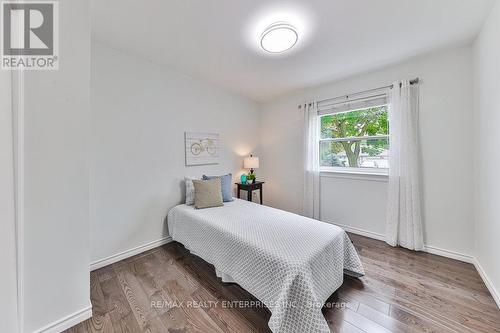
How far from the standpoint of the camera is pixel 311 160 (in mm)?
3217

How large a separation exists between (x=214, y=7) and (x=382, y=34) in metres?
1.63

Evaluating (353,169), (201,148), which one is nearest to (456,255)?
(353,169)

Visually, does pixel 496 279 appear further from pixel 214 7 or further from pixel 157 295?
pixel 214 7

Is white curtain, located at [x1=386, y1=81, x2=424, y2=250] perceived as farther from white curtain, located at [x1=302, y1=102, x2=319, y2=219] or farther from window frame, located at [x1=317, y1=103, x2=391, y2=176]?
white curtain, located at [x1=302, y1=102, x2=319, y2=219]

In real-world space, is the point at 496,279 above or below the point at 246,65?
below

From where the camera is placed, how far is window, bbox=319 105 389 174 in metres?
2.69

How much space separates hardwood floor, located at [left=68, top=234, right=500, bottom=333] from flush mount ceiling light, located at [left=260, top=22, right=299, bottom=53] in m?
2.40

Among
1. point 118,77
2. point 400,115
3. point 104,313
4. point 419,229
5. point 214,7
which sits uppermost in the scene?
point 214,7

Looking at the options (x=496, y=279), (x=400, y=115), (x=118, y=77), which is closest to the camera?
(x=496, y=279)

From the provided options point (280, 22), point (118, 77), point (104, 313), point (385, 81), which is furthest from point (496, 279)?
point (118, 77)

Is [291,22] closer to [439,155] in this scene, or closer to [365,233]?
[439,155]

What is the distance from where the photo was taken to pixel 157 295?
1.65 metres

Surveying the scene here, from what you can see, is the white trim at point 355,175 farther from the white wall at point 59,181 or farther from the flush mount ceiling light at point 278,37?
the white wall at point 59,181

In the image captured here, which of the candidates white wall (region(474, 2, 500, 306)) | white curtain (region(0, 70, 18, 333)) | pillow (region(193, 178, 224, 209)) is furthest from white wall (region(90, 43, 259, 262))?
white wall (region(474, 2, 500, 306))
